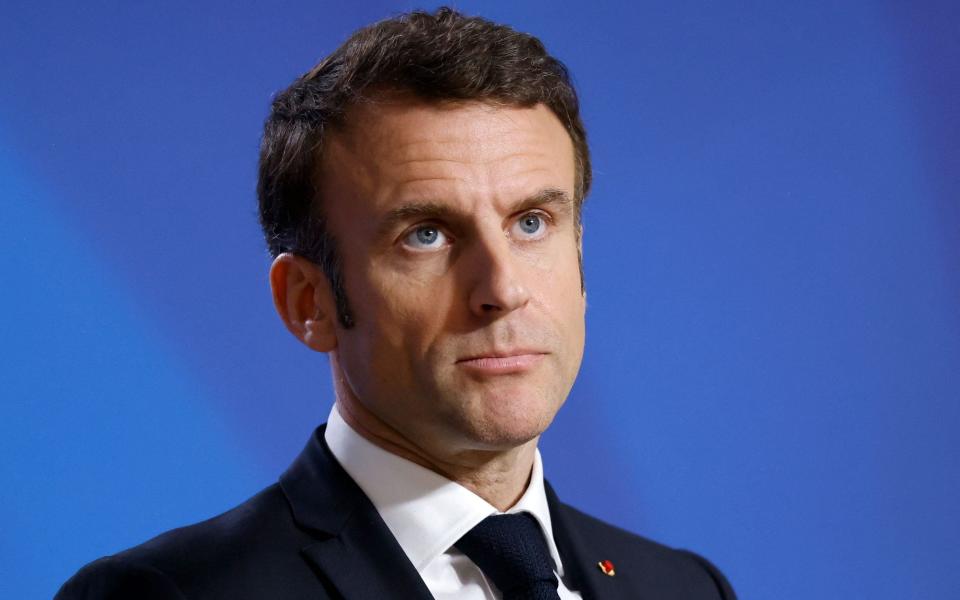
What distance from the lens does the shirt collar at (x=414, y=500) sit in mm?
2969

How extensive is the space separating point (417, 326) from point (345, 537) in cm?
47

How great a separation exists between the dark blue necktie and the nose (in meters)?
0.48

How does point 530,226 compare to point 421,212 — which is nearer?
point 421,212

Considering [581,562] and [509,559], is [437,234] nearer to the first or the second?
[509,559]

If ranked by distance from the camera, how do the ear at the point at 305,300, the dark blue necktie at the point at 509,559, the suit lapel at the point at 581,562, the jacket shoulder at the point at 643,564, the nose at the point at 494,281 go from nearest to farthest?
the nose at the point at 494,281, the dark blue necktie at the point at 509,559, the ear at the point at 305,300, the suit lapel at the point at 581,562, the jacket shoulder at the point at 643,564

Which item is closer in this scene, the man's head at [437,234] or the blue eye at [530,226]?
the man's head at [437,234]

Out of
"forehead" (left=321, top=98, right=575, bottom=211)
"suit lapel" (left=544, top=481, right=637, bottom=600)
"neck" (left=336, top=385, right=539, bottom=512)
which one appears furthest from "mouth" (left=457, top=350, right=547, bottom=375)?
"suit lapel" (left=544, top=481, right=637, bottom=600)

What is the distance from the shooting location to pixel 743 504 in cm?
482

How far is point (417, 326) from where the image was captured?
9.41 ft

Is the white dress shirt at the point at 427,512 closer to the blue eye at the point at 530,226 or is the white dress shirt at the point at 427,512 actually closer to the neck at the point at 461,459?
the neck at the point at 461,459

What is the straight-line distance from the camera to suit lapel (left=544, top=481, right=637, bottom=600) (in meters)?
3.28

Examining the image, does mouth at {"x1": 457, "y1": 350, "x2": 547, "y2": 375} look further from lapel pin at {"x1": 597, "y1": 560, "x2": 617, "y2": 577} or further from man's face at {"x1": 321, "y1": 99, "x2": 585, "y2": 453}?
lapel pin at {"x1": 597, "y1": 560, "x2": 617, "y2": 577}

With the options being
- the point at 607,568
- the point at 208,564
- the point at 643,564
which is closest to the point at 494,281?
the point at 208,564

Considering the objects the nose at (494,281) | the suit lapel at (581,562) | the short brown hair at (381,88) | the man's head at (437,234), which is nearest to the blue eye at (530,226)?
the man's head at (437,234)
